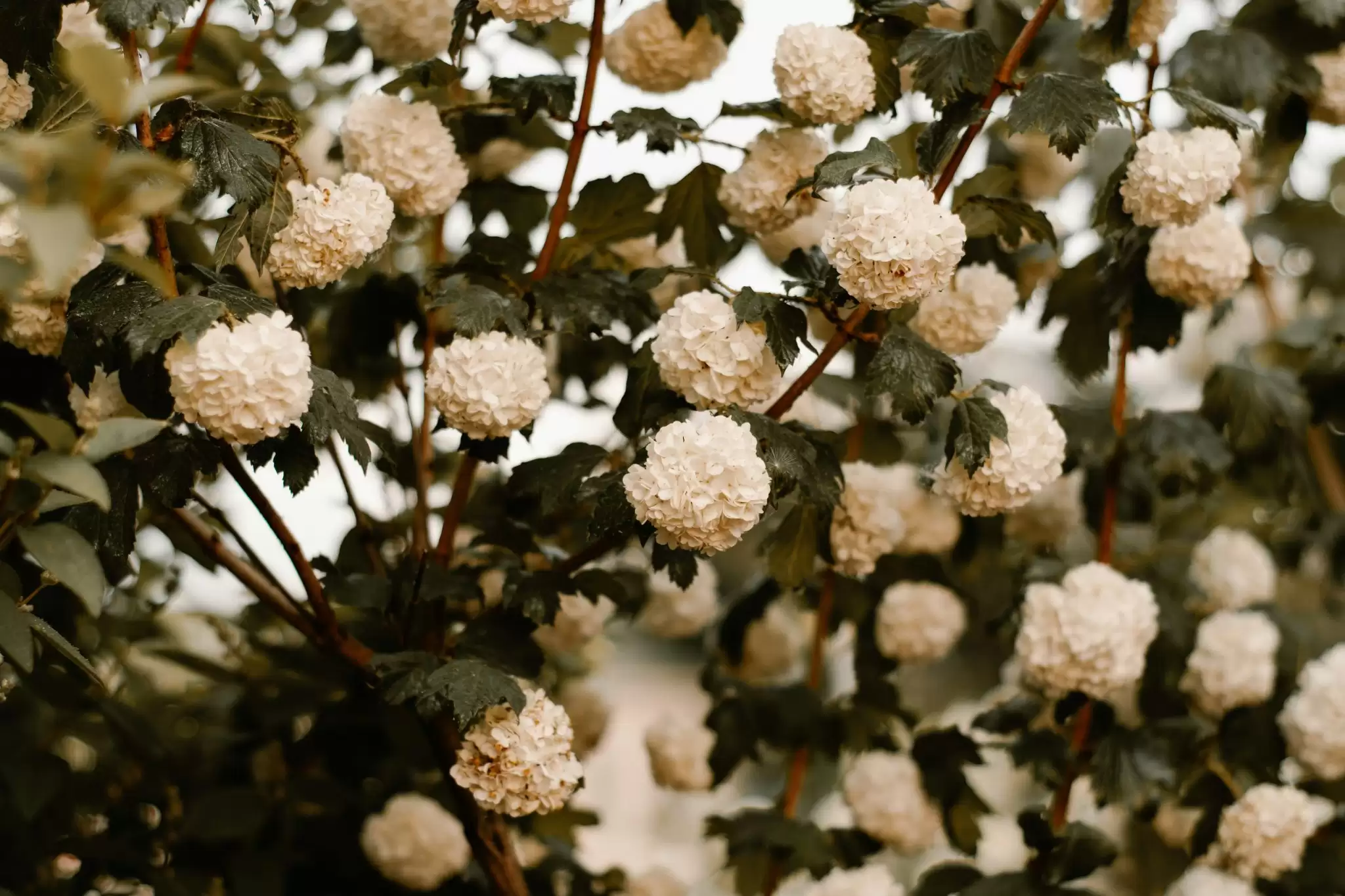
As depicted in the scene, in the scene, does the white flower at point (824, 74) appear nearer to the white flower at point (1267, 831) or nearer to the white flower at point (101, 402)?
the white flower at point (101, 402)

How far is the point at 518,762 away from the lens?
2.95 feet

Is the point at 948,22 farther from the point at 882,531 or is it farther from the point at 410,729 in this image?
the point at 410,729

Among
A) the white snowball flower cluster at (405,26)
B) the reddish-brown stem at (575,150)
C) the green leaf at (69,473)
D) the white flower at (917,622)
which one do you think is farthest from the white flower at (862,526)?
the green leaf at (69,473)

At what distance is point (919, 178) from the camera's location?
87cm

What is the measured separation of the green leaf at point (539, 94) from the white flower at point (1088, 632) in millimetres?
615

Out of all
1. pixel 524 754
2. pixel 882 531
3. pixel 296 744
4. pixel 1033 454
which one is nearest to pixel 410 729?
pixel 296 744

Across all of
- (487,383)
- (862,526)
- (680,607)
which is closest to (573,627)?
(680,607)

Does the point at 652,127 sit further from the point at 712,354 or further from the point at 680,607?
the point at 680,607

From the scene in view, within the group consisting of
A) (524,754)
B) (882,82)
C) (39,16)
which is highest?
(39,16)

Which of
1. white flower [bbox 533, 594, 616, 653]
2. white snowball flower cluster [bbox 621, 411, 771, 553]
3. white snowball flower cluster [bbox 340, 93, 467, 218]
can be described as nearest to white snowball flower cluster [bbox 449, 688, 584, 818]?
white snowball flower cluster [bbox 621, 411, 771, 553]

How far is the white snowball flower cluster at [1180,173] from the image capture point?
96 cm

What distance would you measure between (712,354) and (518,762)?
1.09 feet

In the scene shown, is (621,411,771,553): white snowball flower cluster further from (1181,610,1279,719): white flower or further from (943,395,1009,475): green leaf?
(1181,610,1279,719): white flower

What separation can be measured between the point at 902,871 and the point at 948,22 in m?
1.29
